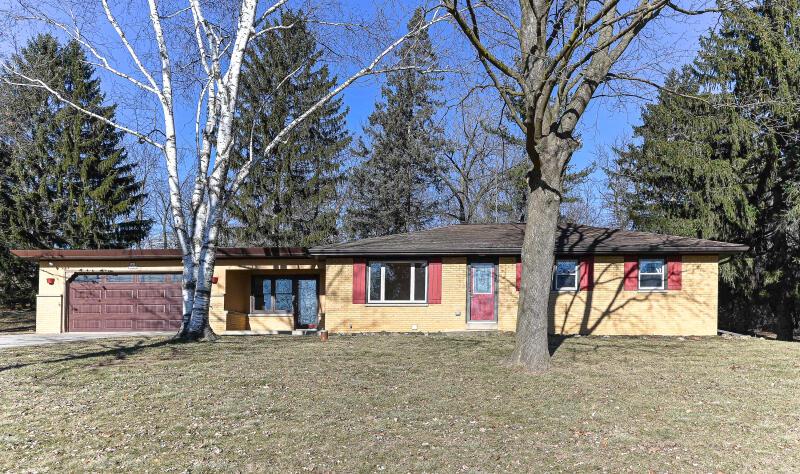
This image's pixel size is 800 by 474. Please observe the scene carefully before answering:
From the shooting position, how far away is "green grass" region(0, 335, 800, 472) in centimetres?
470

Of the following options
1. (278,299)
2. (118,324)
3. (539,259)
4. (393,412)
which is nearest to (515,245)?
(539,259)

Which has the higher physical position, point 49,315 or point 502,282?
point 502,282

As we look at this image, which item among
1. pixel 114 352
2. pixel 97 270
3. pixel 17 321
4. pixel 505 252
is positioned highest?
pixel 505 252

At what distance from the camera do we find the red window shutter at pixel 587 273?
14.5 metres

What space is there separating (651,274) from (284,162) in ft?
59.6

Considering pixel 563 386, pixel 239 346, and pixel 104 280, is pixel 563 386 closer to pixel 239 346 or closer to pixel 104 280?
pixel 239 346

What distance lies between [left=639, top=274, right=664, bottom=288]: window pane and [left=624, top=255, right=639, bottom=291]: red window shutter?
0.16m

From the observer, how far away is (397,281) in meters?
14.9

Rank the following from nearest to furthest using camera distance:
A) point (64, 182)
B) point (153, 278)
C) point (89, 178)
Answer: point (153, 278), point (64, 182), point (89, 178)

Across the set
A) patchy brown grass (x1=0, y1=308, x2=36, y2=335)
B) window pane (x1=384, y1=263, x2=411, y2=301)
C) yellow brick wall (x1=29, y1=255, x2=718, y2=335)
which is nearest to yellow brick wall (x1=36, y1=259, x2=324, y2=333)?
patchy brown grass (x1=0, y1=308, x2=36, y2=335)

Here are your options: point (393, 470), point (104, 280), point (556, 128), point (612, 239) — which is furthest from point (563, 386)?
point (104, 280)

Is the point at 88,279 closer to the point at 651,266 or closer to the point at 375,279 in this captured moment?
the point at 375,279

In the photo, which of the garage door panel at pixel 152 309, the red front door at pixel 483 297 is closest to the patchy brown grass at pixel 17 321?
the garage door panel at pixel 152 309

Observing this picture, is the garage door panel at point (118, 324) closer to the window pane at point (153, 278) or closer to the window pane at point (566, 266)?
the window pane at point (153, 278)
